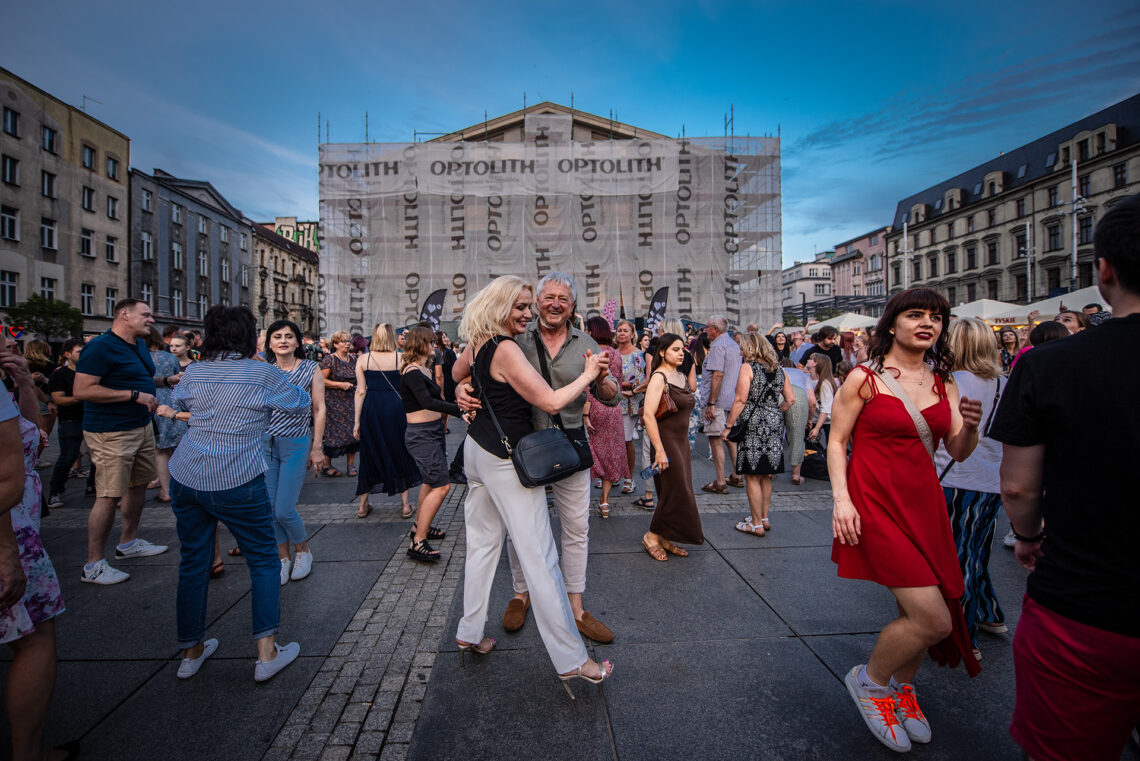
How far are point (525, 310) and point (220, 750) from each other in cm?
224

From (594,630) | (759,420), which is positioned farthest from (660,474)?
(594,630)

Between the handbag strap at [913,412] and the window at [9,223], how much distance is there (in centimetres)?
3577

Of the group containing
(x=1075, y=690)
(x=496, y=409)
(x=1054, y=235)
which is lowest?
(x=1075, y=690)

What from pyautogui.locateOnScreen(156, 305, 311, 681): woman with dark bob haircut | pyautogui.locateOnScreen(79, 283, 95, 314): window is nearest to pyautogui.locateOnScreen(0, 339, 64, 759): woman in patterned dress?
pyautogui.locateOnScreen(156, 305, 311, 681): woman with dark bob haircut

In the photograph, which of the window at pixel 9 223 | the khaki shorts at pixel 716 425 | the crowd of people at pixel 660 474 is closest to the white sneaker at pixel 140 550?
the crowd of people at pixel 660 474

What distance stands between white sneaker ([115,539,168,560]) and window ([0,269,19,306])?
3060 centimetres

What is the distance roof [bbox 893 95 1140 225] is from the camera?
130ft

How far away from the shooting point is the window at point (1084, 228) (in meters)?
40.8

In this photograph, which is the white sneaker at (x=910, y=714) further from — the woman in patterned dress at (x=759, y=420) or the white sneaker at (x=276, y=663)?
the white sneaker at (x=276, y=663)

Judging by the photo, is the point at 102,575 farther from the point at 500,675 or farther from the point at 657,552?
the point at 657,552

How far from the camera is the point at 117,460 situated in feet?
13.4

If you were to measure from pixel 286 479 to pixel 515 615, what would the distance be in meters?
1.96

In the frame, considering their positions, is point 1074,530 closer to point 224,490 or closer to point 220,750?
point 220,750

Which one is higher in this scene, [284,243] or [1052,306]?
[284,243]
